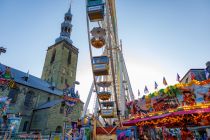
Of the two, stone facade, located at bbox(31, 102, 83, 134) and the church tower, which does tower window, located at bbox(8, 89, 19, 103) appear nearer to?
stone facade, located at bbox(31, 102, 83, 134)

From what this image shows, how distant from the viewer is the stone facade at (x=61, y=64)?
3656 centimetres

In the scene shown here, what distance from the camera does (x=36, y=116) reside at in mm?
23578

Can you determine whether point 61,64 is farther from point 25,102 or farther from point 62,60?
point 25,102

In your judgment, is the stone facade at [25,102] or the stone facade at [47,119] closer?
the stone facade at [47,119]

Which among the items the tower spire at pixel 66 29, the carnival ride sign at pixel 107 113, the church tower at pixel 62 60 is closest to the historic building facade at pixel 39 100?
the church tower at pixel 62 60

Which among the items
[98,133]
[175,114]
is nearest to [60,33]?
[98,133]

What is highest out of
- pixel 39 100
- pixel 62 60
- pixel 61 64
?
pixel 62 60

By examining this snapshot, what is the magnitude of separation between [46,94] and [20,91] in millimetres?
5251

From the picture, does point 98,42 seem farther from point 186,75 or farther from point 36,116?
point 36,116

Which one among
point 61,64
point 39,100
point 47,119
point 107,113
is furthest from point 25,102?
point 107,113

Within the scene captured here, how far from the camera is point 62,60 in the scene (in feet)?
124

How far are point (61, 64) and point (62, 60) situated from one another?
3.91 feet

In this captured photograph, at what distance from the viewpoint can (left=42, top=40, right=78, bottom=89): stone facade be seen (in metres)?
36.6

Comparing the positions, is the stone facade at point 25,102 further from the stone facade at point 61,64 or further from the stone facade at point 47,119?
the stone facade at point 61,64
